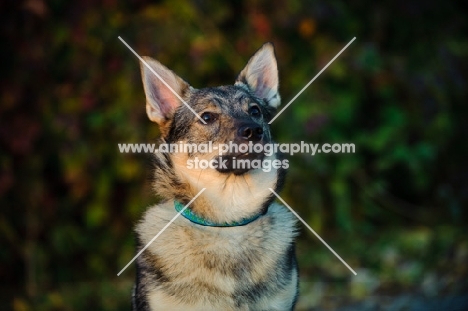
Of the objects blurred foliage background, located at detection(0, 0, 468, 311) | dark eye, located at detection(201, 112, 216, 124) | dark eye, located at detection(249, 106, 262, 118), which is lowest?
blurred foliage background, located at detection(0, 0, 468, 311)

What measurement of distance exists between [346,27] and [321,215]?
7.06 ft

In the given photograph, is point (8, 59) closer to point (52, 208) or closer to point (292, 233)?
point (52, 208)

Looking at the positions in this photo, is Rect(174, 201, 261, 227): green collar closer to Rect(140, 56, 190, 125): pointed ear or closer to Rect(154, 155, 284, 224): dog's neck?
Rect(154, 155, 284, 224): dog's neck

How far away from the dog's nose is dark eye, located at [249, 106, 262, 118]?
359 mm

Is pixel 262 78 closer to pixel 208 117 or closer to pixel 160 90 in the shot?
pixel 208 117

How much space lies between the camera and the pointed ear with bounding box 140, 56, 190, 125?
4191 mm

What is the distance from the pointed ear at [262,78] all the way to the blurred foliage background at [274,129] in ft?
9.62

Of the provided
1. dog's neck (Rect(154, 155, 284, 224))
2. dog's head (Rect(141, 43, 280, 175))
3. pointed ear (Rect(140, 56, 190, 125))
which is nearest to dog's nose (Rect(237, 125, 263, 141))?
dog's head (Rect(141, 43, 280, 175))

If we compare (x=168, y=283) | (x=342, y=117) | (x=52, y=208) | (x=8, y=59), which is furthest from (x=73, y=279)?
(x=168, y=283)

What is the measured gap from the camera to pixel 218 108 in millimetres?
4238

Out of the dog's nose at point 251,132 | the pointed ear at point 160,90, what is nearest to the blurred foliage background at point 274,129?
the pointed ear at point 160,90

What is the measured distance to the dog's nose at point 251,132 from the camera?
3889 mm

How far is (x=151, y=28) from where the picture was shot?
7.40 metres

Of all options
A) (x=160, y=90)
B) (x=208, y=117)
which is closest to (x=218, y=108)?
(x=208, y=117)
